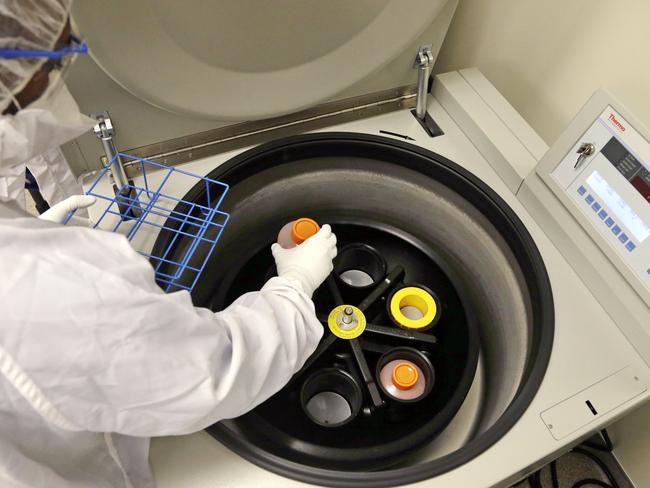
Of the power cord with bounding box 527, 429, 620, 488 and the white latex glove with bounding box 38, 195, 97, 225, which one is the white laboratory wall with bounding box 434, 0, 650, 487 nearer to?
the power cord with bounding box 527, 429, 620, 488

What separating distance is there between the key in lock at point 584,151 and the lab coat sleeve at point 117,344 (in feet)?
2.21

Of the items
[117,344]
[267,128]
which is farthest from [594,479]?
[117,344]

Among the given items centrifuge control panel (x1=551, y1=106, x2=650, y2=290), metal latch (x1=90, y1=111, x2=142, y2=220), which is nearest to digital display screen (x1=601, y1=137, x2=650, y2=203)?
centrifuge control panel (x1=551, y1=106, x2=650, y2=290)

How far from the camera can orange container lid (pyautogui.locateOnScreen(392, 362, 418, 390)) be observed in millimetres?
1044

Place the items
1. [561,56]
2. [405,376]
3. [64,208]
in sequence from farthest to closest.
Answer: [561,56] < [405,376] < [64,208]

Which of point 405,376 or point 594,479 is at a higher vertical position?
point 405,376

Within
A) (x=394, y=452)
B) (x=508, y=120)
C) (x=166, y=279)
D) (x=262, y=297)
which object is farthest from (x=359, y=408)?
(x=508, y=120)

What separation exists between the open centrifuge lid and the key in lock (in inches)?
15.5

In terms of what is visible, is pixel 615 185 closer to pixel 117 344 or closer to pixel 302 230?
pixel 302 230

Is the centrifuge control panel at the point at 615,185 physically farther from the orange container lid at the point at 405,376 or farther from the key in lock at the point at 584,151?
the orange container lid at the point at 405,376

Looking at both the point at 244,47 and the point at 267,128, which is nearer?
the point at 244,47

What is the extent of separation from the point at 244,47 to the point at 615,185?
72 cm

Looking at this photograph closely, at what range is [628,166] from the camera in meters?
0.88

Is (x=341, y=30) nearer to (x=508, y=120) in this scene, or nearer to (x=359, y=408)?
(x=508, y=120)
